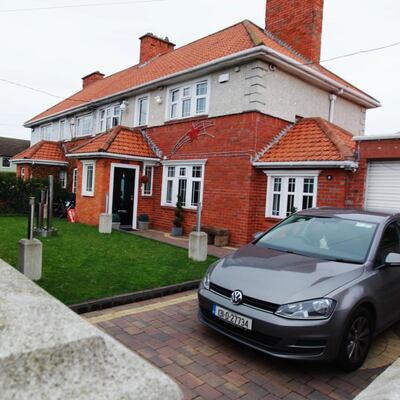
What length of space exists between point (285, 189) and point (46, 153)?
15668 millimetres

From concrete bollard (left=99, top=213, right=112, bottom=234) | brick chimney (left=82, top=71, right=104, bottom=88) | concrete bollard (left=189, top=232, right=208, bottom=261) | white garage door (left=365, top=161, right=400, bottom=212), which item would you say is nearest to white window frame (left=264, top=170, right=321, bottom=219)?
white garage door (left=365, top=161, right=400, bottom=212)

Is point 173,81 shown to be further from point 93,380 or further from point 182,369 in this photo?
point 93,380

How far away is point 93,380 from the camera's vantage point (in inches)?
57.6

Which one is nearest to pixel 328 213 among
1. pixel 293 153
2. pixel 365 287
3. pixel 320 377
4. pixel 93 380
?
pixel 365 287

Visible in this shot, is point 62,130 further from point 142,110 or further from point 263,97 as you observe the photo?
point 263,97

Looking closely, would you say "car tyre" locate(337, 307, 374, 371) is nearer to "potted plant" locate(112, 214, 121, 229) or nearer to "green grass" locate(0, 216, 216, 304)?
"green grass" locate(0, 216, 216, 304)

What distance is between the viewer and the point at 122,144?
47.6 feet

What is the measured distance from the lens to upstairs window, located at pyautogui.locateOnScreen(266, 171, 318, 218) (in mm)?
10461

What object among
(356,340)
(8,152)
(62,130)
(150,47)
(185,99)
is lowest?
(356,340)

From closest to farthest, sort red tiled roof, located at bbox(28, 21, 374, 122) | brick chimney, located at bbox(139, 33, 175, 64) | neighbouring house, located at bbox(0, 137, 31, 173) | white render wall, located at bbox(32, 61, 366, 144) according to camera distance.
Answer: white render wall, located at bbox(32, 61, 366, 144) < red tiled roof, located at bbox(28, 21, 374, 122) < brick chimney, located at bbox(139, 33, 175, 64) < neighbouring house, located at bbox(0, 137, 31, 173)

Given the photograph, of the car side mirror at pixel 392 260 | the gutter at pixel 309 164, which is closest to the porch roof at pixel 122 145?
the gutter at pixel 309 164

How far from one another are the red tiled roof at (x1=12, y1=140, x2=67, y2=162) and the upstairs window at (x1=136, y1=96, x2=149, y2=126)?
7193mm

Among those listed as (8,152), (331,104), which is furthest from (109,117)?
(8,152)

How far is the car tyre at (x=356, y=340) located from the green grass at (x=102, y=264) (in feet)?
11.0
